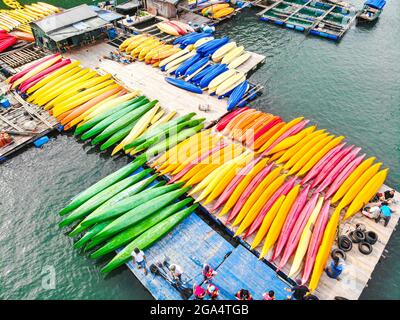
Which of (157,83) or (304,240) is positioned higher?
(157,83)

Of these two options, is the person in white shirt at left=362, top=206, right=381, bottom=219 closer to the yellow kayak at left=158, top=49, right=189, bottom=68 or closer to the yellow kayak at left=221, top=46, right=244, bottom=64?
the yellow kayak at left=221, top=46, right=244, bottom=64

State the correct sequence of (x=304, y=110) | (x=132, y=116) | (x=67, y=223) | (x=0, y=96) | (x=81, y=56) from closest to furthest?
(x=67, y=223)
(x=132, y=116)
(x=0, y=96)
(x=304, y=110)
(x=81, y=56)

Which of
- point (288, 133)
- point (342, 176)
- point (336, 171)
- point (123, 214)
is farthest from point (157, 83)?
point (342, 176)

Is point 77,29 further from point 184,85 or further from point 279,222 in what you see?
point 279,222

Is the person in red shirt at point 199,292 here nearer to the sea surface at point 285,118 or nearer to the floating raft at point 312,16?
the sea surface at point 285,118

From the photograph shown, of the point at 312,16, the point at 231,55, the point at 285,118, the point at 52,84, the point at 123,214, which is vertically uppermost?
the point at 312,16

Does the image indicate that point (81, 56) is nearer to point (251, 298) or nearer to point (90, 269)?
point (90, 269)

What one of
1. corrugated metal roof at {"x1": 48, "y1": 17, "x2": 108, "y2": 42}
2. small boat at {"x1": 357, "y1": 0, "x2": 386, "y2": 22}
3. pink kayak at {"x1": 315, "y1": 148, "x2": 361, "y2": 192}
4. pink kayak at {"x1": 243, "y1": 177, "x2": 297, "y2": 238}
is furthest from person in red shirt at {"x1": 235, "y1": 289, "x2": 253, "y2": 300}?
small boat at {"x1": 357, "y1": 0, "x2": 386, "y2": 22}

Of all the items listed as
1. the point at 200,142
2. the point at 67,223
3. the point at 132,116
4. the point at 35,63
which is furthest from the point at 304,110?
the point at 35,63
